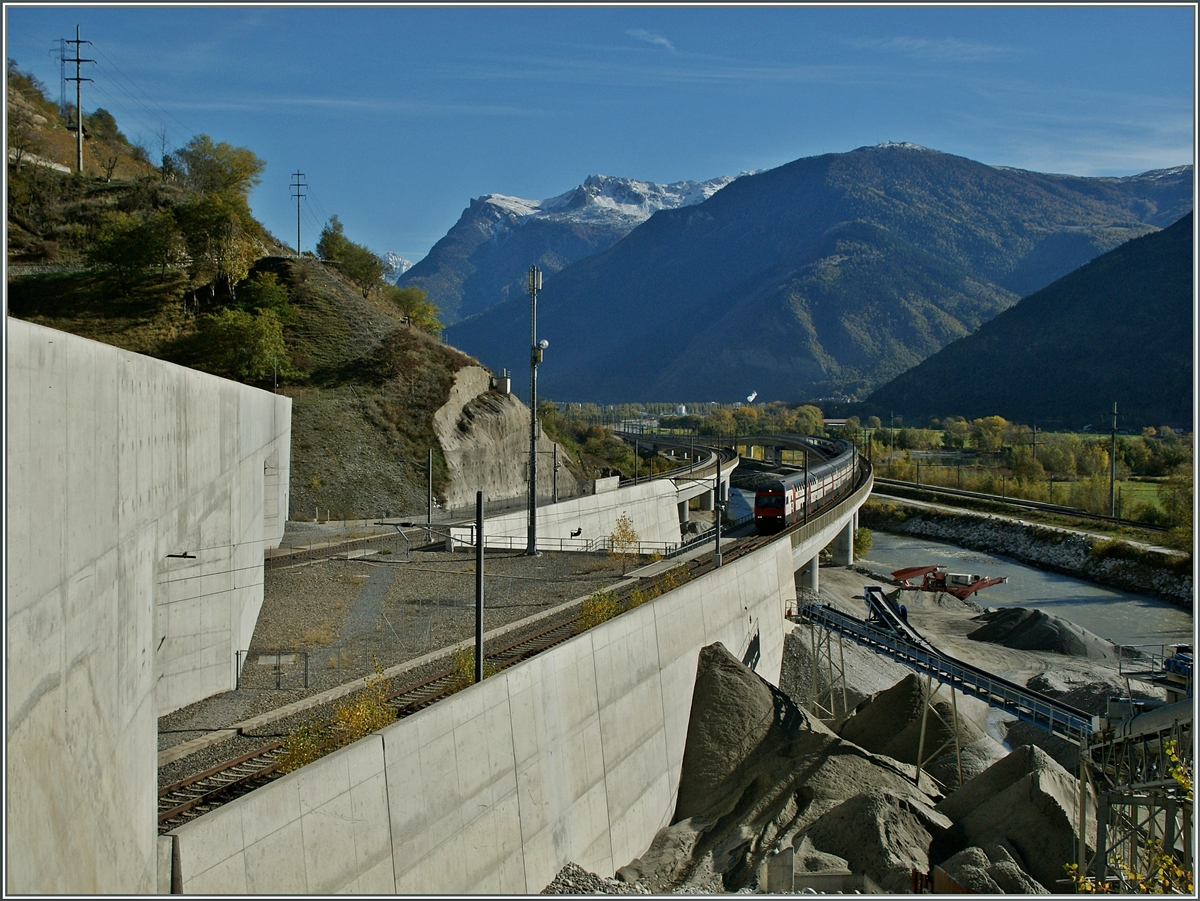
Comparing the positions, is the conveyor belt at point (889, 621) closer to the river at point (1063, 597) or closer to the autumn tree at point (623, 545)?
the autumn tree at point (623, 545)

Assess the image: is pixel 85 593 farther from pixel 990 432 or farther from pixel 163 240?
pixel 990 432

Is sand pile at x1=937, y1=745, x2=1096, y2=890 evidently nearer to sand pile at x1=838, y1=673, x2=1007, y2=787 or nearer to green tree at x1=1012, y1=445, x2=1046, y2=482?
sand pile at x1=838, y1=673, x2=1007, y2=787


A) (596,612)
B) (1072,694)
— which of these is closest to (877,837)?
(596,612)

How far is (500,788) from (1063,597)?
156 feet

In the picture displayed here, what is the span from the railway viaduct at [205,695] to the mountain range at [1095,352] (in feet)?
399

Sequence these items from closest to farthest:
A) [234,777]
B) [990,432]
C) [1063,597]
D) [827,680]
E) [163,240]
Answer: [234,777] < [827,680] < [1063,597] < [163,240] < [990,432]

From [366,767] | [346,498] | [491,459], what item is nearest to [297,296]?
[491,459]

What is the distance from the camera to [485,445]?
6019cm

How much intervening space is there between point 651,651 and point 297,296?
53.9 meters

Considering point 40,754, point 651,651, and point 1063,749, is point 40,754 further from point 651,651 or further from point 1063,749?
point 1063,749

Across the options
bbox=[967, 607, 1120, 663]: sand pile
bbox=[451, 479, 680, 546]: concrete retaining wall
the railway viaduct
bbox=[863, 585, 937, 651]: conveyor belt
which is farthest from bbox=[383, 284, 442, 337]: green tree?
the railway viaduct

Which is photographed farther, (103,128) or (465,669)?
(103,128)

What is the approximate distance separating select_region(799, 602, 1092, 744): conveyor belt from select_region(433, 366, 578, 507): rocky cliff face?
90.4ft

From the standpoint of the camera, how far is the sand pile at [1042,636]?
38531 mm
